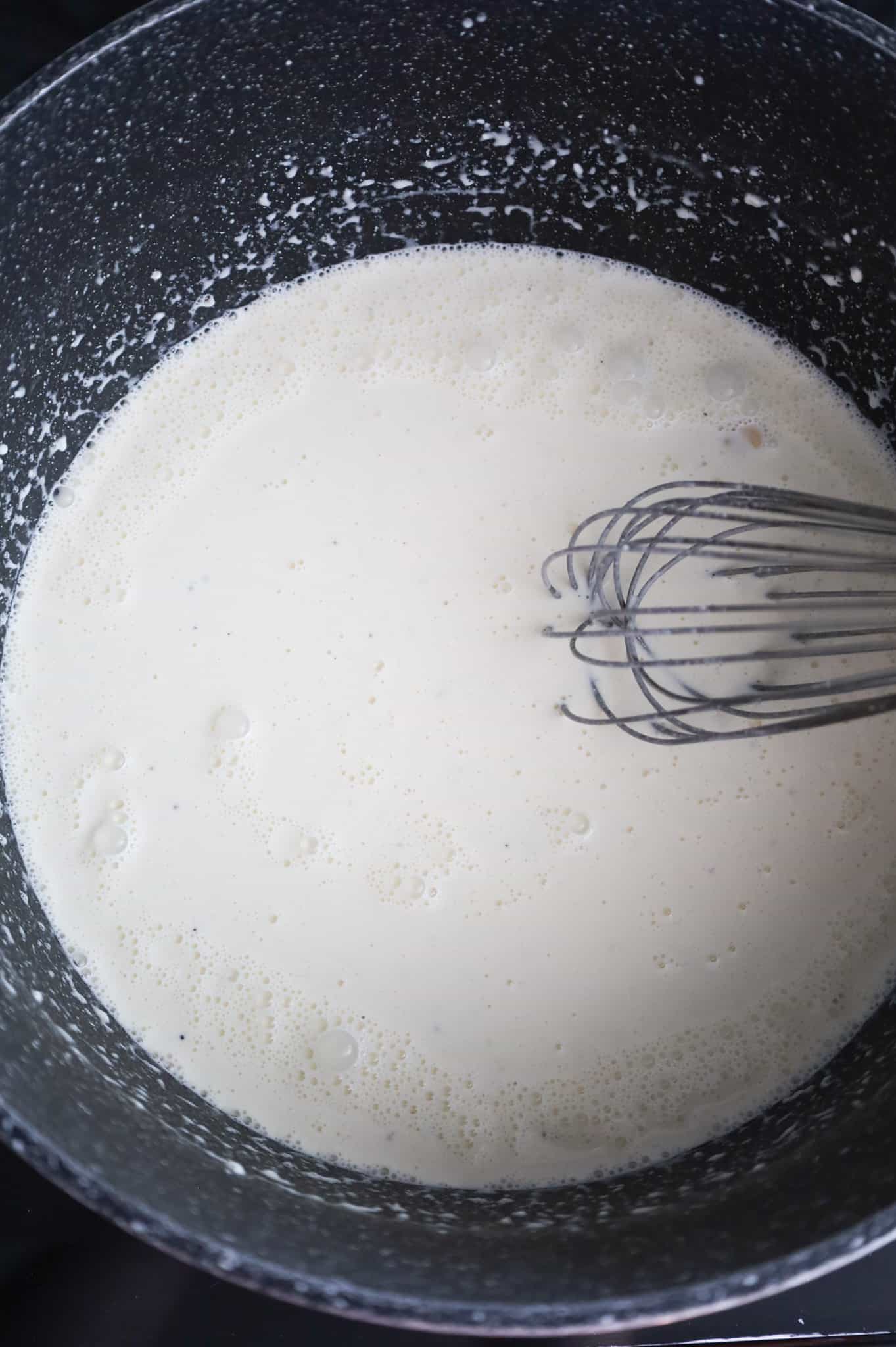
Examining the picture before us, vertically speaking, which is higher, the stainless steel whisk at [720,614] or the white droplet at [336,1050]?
the stainless steel whisk at [720,614]

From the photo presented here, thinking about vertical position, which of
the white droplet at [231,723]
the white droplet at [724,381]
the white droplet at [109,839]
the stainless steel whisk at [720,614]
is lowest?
the white droplet at [109,839]

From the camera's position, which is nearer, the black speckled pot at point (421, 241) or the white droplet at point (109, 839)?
the black speckled pot at point (421, 241)

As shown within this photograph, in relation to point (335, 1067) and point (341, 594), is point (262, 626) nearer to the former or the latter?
point (341, 594)

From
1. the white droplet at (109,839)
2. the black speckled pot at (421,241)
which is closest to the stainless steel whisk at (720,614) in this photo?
the black speckled pot at (421,241)

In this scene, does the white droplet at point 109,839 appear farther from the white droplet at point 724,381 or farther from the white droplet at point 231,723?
the white droplet at point 724,381

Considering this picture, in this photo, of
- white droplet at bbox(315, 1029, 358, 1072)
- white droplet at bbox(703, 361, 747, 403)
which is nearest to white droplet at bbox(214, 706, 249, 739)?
white droplet at bbox(315, 1029, 358, 1072)

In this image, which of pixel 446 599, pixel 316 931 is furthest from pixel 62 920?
pixel 446 599

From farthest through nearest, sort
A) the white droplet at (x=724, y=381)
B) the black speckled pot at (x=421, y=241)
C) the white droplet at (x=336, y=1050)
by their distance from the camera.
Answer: the white droplet at (x=724, y=381) < the white droplet at (x=336, y=1050) < the black speckled pot at (x=421, y=241)

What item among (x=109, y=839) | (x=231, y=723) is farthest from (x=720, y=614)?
(x=109, y=839)
